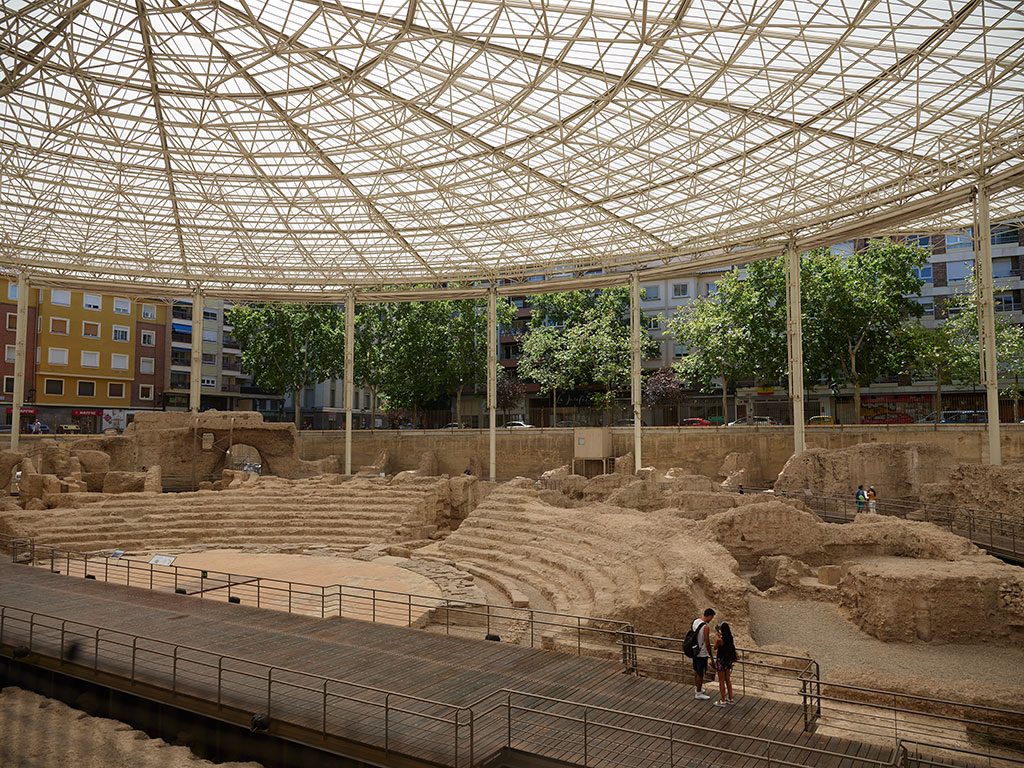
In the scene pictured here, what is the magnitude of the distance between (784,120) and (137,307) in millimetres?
56532

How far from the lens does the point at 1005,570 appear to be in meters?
17.1

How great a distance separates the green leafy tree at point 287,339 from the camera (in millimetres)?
60844

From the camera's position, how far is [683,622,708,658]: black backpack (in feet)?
38.4

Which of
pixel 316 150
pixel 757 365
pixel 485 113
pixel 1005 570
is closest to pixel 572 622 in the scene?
pixel 1005 570

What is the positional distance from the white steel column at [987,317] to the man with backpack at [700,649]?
19.3m

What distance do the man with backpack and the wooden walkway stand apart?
0.83 feet

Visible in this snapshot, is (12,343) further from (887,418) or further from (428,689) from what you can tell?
(887,418)

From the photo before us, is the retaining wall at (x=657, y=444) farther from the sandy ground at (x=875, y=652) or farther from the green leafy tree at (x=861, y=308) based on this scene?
the sandy ground at (x=875, y=652)

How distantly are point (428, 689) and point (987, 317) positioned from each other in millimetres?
24287

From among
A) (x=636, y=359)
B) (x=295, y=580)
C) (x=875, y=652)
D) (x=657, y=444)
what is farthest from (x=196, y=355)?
(x=875, y=652)

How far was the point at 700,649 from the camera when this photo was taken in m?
11.7

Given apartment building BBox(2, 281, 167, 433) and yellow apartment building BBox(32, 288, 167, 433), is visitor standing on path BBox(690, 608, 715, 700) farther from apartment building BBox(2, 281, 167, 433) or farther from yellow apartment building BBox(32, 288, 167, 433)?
yellow apartment building BBox(32, 288, 167, 433)

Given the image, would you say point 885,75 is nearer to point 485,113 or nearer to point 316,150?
point 485,113

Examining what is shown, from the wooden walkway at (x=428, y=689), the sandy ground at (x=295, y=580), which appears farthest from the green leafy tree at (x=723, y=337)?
the wooden walkway at (x=428, y=689)
